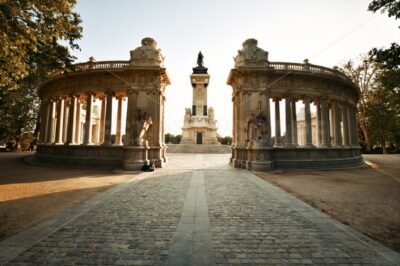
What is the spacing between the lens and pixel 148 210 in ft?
20.2

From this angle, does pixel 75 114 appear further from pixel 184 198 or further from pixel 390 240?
pixel 390 240

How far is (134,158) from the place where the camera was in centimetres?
1559

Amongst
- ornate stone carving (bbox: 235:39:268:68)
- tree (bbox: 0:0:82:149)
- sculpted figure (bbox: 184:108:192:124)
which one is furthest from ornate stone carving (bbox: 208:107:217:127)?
tree (bbox: 0:0:82:149)

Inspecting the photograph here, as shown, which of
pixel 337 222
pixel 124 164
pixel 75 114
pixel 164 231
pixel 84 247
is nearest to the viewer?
pixel 84 247

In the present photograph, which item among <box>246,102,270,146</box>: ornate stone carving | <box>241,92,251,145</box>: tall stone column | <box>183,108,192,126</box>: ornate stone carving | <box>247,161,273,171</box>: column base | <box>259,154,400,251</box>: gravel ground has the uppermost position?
<box>183,108,192,126</box>: ornate stone carving

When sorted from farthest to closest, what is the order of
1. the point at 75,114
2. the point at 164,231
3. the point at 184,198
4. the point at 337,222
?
1. the point at 75,114
2. the point at 184,198
3. the point at 337,222
4. the point at 164,231

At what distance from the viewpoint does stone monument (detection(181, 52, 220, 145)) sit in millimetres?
43938

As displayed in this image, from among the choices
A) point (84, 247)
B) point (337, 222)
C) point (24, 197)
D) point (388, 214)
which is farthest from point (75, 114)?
point (388, 214)

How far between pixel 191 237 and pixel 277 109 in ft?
58.2

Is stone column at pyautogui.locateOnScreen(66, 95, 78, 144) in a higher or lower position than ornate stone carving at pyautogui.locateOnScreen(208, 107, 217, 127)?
lower

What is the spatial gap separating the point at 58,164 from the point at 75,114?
516 cm

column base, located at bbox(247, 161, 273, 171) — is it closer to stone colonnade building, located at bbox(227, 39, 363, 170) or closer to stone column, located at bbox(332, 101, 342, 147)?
stone colonnade building, located at bbox(227, 39, 363, 170)

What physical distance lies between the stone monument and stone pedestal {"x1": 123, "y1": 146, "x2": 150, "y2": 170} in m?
27.9

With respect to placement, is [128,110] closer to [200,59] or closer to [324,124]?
[324,124]
